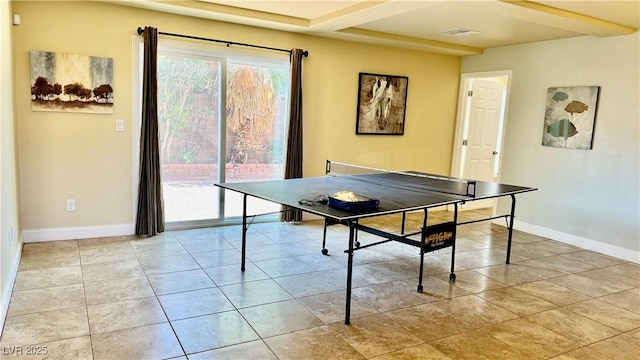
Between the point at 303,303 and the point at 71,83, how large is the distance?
3.10 m

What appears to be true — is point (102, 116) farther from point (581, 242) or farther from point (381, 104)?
point (581, 242)

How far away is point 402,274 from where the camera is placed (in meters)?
3.98

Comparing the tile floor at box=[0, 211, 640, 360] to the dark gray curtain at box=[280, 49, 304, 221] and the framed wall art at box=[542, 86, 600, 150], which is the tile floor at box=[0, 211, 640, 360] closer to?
the dark gray curtain at box=[280, 49, 304, 221]

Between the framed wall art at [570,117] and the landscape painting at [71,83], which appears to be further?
the framed wall art at [570,117]

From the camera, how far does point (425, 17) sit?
181 inches

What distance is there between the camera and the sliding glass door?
4.90 m

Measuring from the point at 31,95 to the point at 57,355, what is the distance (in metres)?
2.76

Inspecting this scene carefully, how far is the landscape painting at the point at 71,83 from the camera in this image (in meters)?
4.16

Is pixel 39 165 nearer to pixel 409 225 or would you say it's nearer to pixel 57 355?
pixel 57 355

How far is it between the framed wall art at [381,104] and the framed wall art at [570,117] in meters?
1.86

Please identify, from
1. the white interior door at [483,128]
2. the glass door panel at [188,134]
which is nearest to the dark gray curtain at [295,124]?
the glass door panel at [188,134]

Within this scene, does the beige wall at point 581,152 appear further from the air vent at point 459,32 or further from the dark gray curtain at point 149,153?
the dark gray curtain at point 149,153

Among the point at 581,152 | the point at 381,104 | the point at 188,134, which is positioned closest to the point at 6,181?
the point at 188,134

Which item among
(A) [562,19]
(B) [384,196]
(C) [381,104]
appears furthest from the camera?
(C) [381,104]
